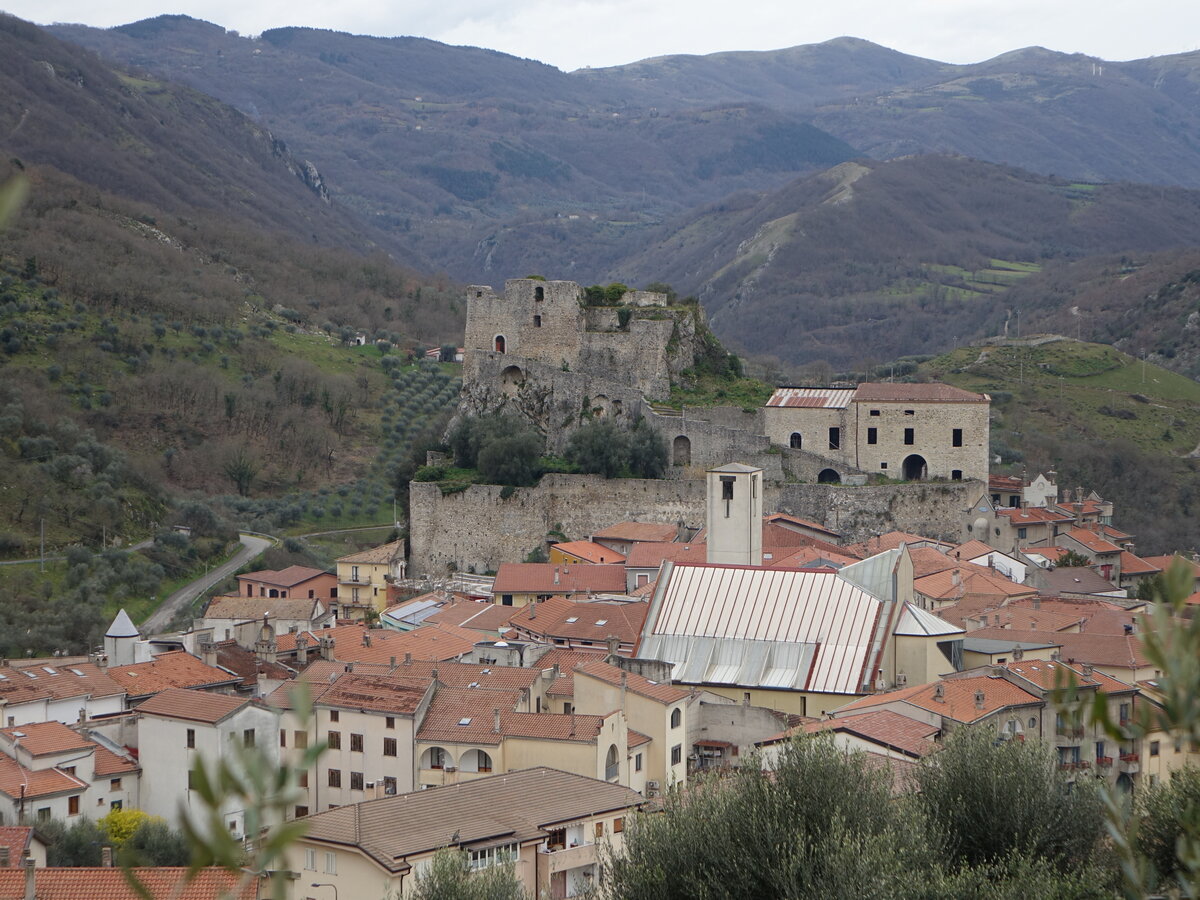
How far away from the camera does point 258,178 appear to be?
176m

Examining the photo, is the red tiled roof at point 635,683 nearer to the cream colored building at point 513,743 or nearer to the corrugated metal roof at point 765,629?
the cream colored building at point 513,743

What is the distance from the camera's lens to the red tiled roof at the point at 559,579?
47219 mm

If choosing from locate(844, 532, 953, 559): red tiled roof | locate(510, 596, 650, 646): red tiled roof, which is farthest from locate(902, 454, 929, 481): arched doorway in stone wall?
locate(510, 596, 650, 646): red tiled roof

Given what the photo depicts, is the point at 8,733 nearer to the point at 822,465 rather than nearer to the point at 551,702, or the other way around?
the point at 551,702

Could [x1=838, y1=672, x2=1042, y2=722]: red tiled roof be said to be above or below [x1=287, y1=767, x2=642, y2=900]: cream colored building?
above

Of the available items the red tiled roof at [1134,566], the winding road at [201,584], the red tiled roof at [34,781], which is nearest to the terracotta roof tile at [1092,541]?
the red tiled roof at [1134,566]

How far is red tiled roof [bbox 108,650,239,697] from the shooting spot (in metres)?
37.1

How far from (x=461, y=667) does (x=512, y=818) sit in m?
10.3

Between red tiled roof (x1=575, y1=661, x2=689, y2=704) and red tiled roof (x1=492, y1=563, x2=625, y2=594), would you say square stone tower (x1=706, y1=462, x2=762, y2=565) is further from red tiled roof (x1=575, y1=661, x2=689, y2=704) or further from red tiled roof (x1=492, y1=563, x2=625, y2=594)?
red tiled roof (x1=575, y1=661, x2=689, y2=704)

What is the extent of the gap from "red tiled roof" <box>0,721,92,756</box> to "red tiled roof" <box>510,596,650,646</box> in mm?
11755

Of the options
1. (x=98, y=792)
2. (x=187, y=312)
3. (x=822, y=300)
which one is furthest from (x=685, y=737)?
(x=822, y=300)

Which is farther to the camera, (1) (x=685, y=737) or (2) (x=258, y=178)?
(2) (x=258, y=178)

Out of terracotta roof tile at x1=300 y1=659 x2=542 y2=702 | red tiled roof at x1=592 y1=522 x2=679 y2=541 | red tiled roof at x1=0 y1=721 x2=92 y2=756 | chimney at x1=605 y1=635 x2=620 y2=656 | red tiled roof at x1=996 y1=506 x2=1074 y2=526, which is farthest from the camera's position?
red tiled roof at x1=996 y1=506 x2=1074 y2=526

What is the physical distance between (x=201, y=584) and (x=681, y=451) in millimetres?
15833
